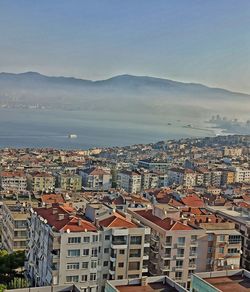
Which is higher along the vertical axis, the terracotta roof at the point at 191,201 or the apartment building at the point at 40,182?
the terracotta roof at the point at 191,201

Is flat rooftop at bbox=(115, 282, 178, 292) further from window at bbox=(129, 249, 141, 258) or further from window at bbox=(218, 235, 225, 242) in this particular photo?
window at bbox=(218, 235, 225, 242)

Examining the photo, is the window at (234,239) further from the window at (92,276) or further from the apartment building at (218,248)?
the window at (92,276)

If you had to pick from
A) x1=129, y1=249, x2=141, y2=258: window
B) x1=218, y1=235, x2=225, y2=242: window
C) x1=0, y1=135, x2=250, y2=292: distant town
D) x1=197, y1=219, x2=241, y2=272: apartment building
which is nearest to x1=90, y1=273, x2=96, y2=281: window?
x1=0, y1=135, x2=250, y2=292: distant town

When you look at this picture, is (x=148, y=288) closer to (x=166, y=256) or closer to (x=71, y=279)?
(x=71, y=279)

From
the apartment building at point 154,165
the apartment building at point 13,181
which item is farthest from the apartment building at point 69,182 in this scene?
the apartment building at point 154,165

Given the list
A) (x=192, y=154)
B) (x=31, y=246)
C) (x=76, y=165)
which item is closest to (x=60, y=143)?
(x=192, y=154)

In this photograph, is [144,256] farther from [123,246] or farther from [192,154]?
[192,154]

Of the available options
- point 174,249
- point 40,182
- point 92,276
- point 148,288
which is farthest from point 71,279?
point 40,182
